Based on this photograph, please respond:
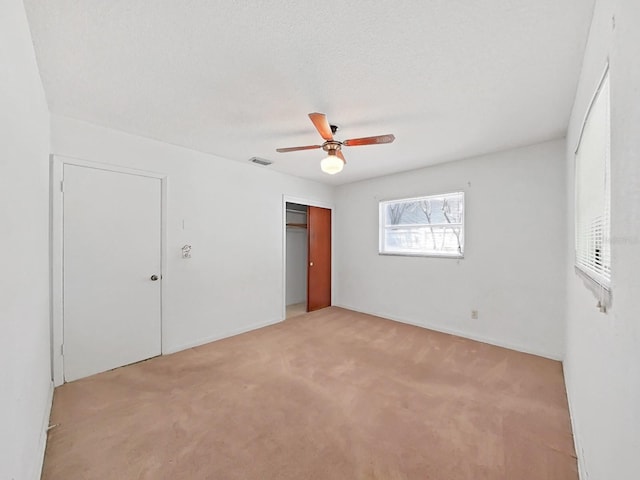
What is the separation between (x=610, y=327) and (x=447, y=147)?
2732 mm

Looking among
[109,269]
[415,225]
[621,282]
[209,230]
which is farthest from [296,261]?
[621,282]

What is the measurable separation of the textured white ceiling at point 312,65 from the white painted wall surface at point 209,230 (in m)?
0.28

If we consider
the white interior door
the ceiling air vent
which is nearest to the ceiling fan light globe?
the ceiling air vent

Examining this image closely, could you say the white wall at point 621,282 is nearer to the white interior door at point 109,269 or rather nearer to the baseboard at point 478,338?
the baseboard at point 478,338

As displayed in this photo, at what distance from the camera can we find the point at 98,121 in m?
2.57

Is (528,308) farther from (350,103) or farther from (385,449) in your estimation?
(350,103)

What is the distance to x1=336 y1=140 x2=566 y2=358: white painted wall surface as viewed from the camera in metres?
3.05

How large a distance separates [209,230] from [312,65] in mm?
2499

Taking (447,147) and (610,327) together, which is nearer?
(610,327)

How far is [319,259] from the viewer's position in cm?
515

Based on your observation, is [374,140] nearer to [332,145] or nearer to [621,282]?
[332,145]

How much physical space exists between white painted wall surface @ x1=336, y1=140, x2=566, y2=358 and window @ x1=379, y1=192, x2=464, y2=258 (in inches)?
5.0

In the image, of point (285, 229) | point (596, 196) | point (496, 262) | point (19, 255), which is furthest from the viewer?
point (285, 229)

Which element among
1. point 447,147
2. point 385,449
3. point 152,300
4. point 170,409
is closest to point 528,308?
point 447,147
